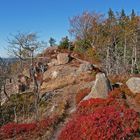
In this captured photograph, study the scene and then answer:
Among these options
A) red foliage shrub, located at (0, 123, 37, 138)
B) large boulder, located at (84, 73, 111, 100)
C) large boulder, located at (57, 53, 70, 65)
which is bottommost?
red foliage shrub, located at (0, 123, 37, 138)

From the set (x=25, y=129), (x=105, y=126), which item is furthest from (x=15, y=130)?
(x=105, y=126)

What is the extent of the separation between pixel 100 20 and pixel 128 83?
40.3 metres

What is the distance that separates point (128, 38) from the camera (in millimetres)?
59375

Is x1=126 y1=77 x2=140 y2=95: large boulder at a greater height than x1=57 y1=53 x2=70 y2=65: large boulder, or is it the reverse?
x1=57 y1=53 x2=70 y2=65: large boulder

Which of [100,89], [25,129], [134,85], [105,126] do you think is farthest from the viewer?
[134,85]

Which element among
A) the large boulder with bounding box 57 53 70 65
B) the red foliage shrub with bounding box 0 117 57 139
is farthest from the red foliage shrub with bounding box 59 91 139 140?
the large boulder with bounding box 57 53 70 65

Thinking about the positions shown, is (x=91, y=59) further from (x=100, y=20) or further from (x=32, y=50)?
(x=32, y=50)

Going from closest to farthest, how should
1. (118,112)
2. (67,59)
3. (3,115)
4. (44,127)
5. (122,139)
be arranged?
1. (122,139)
2. (118,112)
3. (44,127)
4. (3,115)
5. (67,59)

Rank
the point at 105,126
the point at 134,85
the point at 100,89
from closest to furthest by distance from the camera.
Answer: the point at 105,126
the point at 100,89
the point at 134,85

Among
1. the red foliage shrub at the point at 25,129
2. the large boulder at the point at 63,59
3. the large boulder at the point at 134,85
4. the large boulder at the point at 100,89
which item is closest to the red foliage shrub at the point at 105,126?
the red foliage shrub at the point at 25,129

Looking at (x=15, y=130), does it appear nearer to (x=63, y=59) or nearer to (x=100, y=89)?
(x=100, y=89)

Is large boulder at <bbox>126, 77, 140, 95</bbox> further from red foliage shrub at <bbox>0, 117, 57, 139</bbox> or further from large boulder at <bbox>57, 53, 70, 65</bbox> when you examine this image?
large boulder at <bbox>57, 53, 70, 65</bbox>

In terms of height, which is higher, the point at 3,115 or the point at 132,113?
the point at 132,113

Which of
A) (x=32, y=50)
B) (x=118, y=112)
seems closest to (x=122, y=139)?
(x=118, y=112)
